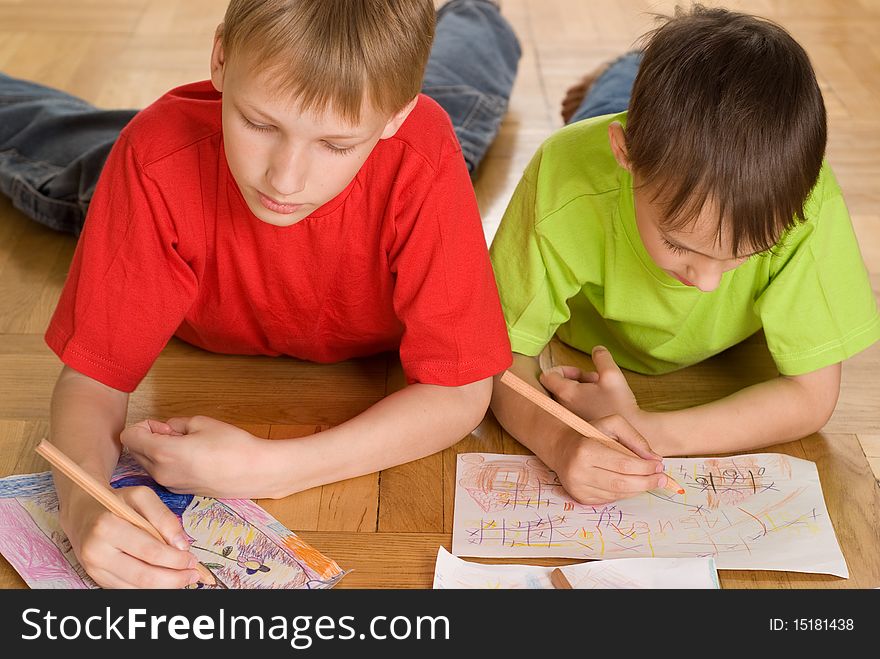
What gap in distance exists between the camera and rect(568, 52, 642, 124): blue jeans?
1407 mm

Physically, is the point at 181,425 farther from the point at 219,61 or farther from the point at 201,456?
the point at 219,61

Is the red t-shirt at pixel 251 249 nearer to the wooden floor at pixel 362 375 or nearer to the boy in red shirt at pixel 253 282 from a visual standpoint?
the boy in red shirt at pixel 253 282

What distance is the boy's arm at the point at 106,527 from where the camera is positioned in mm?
800

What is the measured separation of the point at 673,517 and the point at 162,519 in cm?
42

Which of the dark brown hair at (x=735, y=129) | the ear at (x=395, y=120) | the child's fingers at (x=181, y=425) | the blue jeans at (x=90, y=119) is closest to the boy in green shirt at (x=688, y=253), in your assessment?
the dark brown hair at (x=735, y=129)

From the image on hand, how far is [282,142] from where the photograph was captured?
780 millimetres

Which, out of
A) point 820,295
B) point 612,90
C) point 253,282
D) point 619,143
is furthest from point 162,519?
point 612,90

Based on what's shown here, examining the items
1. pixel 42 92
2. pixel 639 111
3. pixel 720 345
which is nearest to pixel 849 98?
pixel 720 345

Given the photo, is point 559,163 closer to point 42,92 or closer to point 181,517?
point 181,517

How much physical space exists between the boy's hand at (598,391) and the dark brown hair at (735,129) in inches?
8.1

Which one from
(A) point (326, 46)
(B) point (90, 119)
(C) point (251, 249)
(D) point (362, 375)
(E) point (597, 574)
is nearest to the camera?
(A) point (326, 46)

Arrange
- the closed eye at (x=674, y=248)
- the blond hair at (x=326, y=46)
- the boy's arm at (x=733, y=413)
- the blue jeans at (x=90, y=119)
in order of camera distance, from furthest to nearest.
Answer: the blue jeans at (x=90, y=119) → the boy's arm at (x=733, y=413) → the closed eye at (x=674, y=248) → the blond hair at (x=326, y=46)

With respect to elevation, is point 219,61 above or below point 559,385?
above

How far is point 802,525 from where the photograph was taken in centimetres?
92
